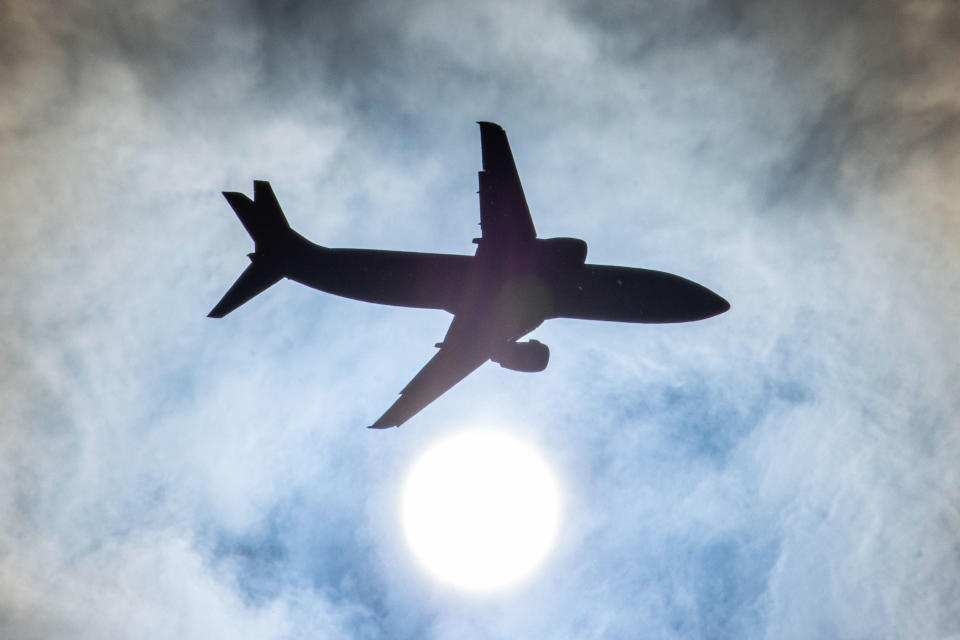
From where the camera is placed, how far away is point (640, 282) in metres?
27.2

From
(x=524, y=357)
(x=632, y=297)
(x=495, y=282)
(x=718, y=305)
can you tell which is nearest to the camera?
(x=495, y=282)

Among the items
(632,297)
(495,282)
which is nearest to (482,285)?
(495,282)

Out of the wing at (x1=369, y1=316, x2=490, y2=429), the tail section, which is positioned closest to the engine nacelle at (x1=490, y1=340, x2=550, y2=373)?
the wing at (x1=369, y1=316, x2=490, y2=429)

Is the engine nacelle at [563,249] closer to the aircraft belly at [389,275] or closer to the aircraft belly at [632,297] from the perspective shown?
the aircraft belly at [632,297]

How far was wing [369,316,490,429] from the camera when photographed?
2777 centimetres

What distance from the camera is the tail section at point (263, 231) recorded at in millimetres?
25328

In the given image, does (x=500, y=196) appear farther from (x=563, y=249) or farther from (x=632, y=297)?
(x=632, y=297)

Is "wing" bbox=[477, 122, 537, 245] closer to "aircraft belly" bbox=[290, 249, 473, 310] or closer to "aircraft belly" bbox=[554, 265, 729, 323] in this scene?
"aircraft belly" bbox=[290, 249, 473, 310]

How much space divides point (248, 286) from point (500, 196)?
35.6 feet

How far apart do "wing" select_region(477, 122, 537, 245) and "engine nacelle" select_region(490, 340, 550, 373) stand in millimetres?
5404

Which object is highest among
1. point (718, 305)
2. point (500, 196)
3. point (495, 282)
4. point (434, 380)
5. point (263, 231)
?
point (263, 231)

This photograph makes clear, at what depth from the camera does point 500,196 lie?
74.8 feet

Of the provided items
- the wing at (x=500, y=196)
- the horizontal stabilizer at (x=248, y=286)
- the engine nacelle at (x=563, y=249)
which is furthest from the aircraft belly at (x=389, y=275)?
the engine nacelle at (x=563, y=249)

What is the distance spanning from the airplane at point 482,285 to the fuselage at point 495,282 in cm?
4
